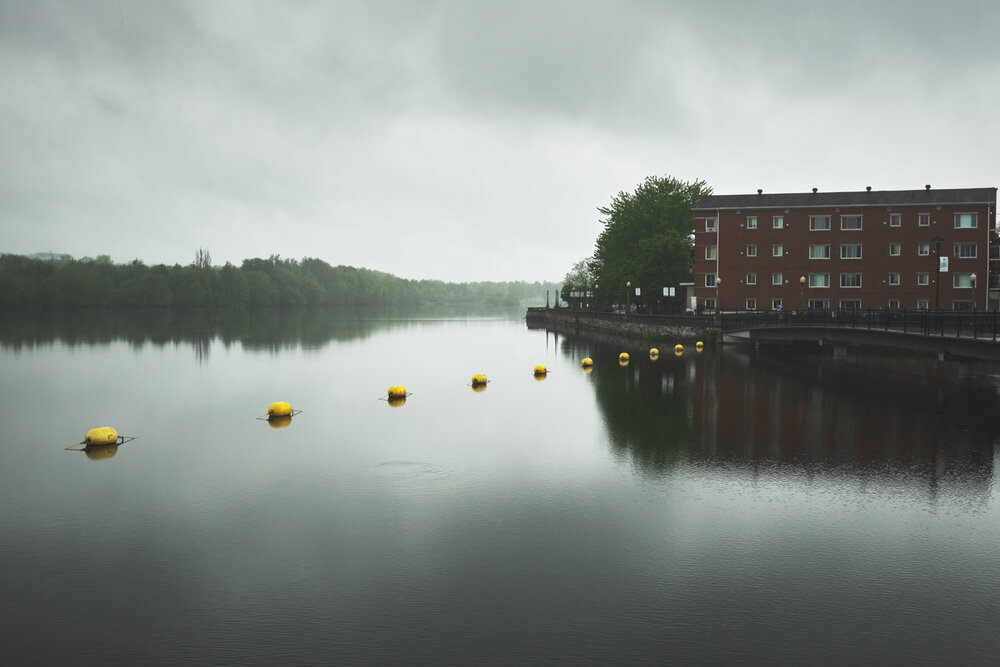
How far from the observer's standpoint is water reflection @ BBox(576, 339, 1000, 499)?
60.8 feet

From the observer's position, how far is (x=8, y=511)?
50.2 ft

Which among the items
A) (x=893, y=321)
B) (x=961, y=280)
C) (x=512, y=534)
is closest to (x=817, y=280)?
(x=961, y=280)

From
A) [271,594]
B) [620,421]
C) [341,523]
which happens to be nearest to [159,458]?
[341,523]

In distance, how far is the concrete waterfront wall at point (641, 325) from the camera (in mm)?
62156

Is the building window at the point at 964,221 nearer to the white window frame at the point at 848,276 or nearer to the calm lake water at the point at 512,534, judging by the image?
the white window frame at the point at 848,276

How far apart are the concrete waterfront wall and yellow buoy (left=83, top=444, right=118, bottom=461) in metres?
49.7

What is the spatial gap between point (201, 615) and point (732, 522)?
967 cm

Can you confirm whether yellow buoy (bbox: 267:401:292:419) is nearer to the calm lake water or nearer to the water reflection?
the calm lake water

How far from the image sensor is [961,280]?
72000 millimetres

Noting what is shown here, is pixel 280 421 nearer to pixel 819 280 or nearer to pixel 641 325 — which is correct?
pixel 641 325

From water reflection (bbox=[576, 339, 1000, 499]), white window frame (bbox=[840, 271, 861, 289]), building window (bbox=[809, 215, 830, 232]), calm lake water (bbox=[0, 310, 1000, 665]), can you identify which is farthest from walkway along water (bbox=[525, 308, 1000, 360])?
building window (bbox=[809, 215, 830, 232])

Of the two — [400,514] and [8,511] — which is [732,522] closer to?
[400,514]

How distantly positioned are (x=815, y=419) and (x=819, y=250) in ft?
186

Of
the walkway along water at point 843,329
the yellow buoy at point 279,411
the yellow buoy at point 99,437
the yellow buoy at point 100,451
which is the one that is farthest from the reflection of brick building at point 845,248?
the yellow buoy at point 100,451
